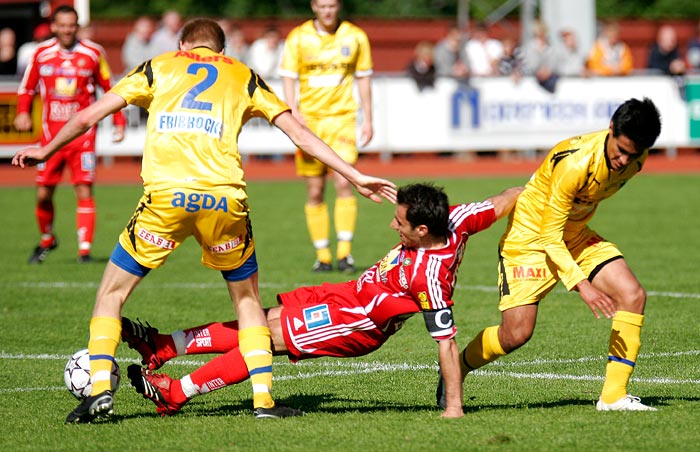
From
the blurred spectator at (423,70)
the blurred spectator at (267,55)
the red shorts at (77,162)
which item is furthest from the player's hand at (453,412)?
the blurred spectator at (267,55)

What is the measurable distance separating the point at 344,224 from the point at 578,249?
5419 millimetres

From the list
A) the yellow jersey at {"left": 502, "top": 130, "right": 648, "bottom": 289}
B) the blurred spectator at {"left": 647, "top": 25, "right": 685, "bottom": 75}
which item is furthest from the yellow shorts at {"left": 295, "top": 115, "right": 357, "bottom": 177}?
the blurred spectator at {"left": 647, "top": 25, "right": 685, "bottom": 75}

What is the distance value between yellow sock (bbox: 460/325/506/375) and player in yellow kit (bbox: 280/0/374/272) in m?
5.31

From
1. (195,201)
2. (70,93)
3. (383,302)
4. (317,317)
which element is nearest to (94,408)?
(195,201)

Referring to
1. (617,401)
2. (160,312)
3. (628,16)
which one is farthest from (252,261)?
(628,16)

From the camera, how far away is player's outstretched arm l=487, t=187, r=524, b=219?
255 inches

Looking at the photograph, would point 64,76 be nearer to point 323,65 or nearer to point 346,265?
point 323,65

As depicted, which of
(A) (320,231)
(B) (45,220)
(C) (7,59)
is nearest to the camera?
(A) (320,231)

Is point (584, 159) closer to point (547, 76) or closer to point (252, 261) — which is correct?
point (252, 261)

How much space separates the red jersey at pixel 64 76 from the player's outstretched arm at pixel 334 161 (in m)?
6.45

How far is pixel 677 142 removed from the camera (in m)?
22.2

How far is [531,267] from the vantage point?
6527mm

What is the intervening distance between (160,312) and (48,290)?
1.69 m

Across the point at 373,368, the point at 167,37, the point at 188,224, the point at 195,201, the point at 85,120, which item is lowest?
the point at 373,368
